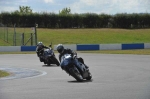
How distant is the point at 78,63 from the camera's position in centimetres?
1355

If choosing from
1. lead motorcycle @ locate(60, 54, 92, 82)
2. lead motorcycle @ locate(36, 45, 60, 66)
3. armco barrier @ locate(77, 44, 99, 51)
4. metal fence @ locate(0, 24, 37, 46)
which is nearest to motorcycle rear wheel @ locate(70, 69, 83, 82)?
lead motorcycle @ locate(60, 54, 92, 82)

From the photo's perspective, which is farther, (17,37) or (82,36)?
(82,36)

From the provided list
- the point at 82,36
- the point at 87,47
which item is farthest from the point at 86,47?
the point at 82,36

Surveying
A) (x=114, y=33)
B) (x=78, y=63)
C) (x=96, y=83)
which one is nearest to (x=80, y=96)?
(x=96, y=83)

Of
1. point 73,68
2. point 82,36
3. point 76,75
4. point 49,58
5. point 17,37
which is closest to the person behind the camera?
point 76,75

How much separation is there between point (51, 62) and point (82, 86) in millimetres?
9175

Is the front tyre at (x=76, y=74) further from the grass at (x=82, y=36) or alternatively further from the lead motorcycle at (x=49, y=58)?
the grass at (x=82, y=36)

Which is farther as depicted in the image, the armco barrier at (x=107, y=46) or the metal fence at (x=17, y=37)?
the metal fence at (x=17, y=37)

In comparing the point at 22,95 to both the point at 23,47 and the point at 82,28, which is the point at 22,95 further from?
the point at 82,28

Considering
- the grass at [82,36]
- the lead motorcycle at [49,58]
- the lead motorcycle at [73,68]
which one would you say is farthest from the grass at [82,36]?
the lead motorcycle at [73,68]

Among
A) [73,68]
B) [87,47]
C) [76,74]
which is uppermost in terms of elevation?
[73,68]

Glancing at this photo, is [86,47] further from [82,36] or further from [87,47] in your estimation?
[82,36]

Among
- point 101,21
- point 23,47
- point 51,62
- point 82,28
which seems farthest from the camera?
point 82,28

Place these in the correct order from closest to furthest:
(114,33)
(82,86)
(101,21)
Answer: (82,86), (114,33), (101,21)
